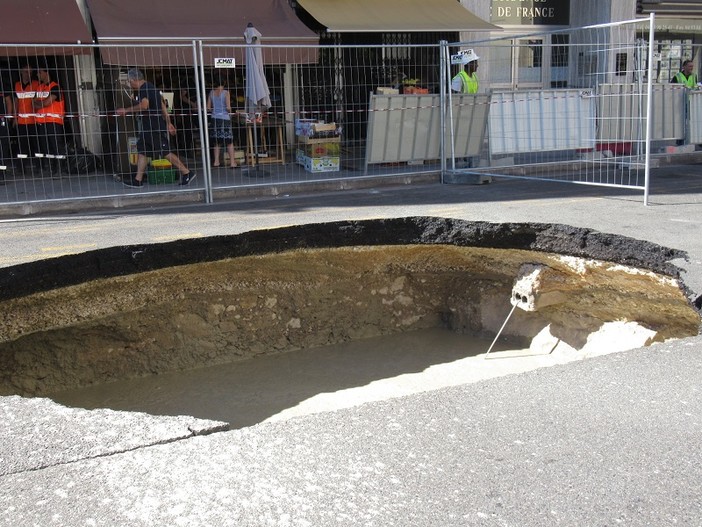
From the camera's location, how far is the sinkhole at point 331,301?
19.9ft

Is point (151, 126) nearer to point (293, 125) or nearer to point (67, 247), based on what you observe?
point (293, 125)

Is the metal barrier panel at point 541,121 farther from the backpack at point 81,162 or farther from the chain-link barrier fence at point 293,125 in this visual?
the backpack at point 81,162

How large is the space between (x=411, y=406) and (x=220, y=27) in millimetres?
10647

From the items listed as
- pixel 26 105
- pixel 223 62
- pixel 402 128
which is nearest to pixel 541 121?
pixel 402 128

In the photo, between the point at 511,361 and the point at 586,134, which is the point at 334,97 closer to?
the point at 586,134

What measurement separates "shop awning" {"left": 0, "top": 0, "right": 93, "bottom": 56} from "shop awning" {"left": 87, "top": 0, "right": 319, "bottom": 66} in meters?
0.32

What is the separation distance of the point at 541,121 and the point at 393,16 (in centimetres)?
444

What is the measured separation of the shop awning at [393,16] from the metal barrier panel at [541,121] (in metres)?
3.52

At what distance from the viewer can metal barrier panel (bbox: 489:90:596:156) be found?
34.9 feet

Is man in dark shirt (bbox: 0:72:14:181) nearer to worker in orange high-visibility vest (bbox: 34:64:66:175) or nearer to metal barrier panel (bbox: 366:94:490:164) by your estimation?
worker in orange high-visibility vest (bbox: 34:64:66:175)

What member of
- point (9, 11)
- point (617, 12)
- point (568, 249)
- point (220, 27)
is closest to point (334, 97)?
point (220, 27)

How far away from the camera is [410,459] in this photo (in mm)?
3023

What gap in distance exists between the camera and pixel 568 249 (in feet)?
21.6

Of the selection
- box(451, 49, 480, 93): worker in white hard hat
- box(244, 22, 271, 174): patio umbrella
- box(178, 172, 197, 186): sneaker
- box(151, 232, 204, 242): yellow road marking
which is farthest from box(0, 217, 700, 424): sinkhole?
box(451, 49, 480, 93): worker in white hard hat
